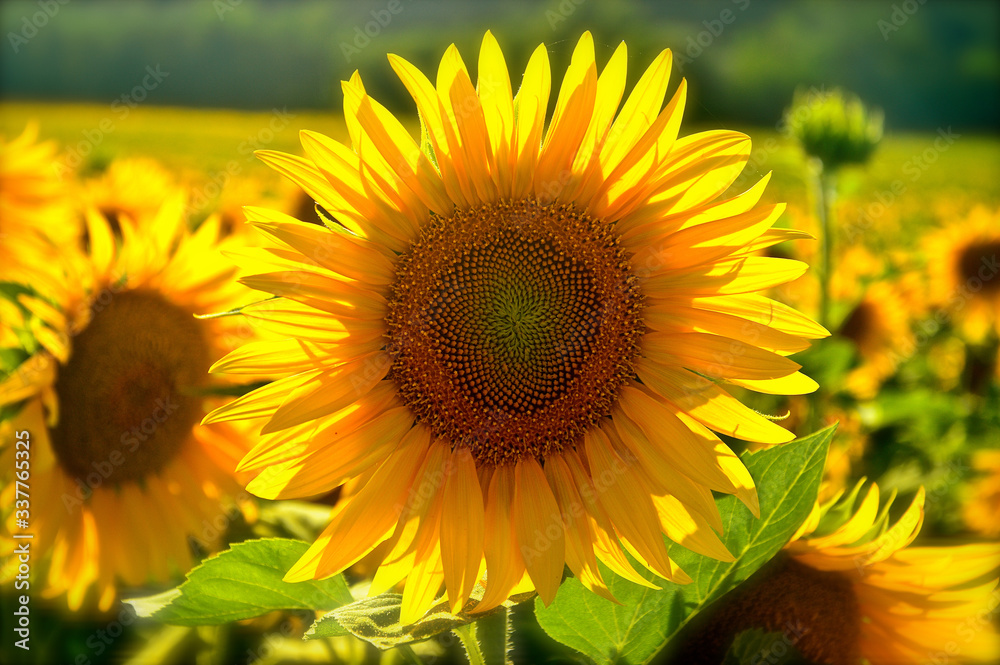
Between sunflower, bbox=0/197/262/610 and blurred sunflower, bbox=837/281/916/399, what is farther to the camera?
blurred sunflower, bbox=837/281/916/399

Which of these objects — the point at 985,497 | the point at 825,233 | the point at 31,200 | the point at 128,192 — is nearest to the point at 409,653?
the point at 825,233

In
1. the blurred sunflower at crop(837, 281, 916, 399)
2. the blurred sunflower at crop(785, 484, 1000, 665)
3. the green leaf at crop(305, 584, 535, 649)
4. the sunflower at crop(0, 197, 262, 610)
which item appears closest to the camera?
the green leaf at crop(305, 584, 535, 649)

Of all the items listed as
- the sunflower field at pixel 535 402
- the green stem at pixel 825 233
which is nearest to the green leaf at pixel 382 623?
the sunflower field at pixel 535 402

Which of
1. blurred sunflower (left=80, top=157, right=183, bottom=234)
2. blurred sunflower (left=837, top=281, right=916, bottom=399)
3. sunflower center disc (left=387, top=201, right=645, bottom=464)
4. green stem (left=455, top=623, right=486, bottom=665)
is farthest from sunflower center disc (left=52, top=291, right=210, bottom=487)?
blurred sunflower (left=837, top=281, right=916, bottom=399)

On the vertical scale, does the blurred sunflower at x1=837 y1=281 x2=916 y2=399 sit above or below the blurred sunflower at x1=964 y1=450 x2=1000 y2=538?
above

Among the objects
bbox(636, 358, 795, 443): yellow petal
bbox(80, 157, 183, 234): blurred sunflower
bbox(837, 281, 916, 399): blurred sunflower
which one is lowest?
bbox(837, 281, 916, 399): blurred sunflower

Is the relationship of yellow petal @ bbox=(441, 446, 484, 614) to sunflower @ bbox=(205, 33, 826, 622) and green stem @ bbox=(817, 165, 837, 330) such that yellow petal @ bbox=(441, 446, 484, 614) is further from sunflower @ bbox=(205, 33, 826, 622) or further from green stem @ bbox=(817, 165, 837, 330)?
green stem @ bbox=(817, 165, 837, 330)

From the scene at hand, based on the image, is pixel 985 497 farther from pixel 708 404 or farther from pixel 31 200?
pixel 31 200

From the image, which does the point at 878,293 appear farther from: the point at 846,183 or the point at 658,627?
the point at 658,627
